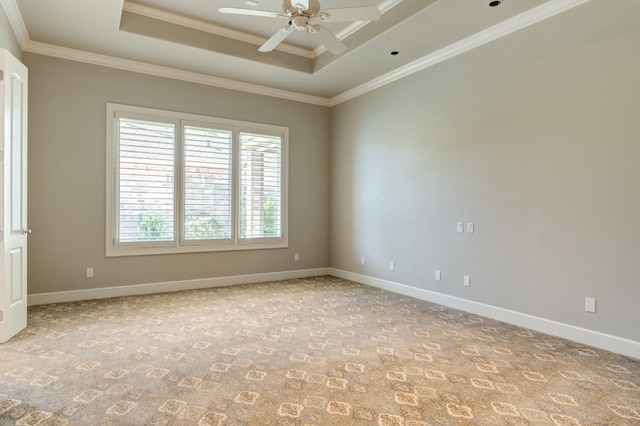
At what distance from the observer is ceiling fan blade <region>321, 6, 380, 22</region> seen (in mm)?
3139

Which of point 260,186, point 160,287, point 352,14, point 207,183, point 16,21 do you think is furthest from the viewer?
point 260,186

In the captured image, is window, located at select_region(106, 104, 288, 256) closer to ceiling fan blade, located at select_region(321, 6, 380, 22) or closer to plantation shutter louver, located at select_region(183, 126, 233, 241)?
plantation shutter louver, located at select_region(183, 126, 233, 241)

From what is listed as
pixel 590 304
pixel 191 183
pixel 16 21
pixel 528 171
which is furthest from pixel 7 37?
pixel 590 304

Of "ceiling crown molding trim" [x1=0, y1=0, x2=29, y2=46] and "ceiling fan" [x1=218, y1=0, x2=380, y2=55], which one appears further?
"ceiling crown molding trim" [x1=0, y1=0, x2=29, y2=46]

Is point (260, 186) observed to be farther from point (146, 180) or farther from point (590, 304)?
point (590, 304)

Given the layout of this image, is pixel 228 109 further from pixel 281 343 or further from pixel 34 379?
pixel 34 379

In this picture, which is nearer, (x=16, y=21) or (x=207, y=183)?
(x=16, y=21)

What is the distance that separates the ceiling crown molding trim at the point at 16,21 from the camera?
3.62m

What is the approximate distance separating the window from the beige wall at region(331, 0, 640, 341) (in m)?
1.92

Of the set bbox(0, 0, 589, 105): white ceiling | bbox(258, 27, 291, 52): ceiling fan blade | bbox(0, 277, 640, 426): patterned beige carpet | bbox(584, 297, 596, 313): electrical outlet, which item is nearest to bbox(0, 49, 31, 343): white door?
bbox(0, 277, 640, 426): patterned beige carpet

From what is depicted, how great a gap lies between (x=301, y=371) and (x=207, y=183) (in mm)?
3779

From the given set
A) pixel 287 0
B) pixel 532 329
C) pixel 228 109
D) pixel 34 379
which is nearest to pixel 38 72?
pixel 228 109

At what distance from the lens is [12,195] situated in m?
3.42

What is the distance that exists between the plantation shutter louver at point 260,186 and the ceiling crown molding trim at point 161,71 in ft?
2.52
